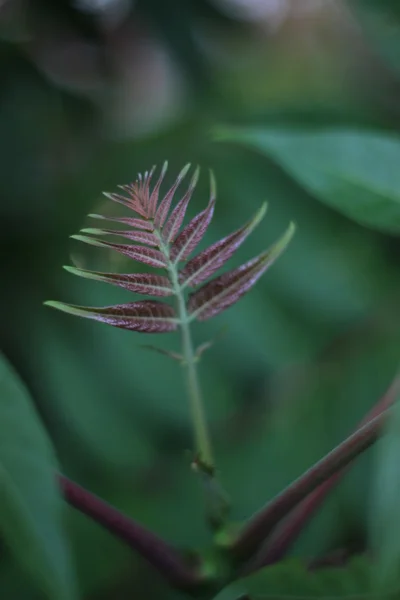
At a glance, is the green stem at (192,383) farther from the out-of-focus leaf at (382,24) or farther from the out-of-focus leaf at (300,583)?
the out-of-focus leaf at (382,24)

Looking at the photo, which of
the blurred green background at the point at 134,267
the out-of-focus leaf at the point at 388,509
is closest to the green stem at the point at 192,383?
the out-of-focus leaf at the point at 388,509

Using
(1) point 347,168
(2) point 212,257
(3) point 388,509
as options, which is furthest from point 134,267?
A: (3) point 388,509

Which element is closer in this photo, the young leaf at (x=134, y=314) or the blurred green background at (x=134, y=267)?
the young leaf at (x=134, y=314)

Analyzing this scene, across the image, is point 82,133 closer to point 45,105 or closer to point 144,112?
point 45,105

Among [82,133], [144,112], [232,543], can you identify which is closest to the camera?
[232,543]

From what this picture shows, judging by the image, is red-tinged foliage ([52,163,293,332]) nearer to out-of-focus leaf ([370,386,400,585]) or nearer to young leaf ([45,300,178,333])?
young leaf ([45,300,178,333])

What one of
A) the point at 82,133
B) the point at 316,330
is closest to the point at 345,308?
the point at 316,330

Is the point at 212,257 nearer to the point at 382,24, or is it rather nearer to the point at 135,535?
the point at 135,535
